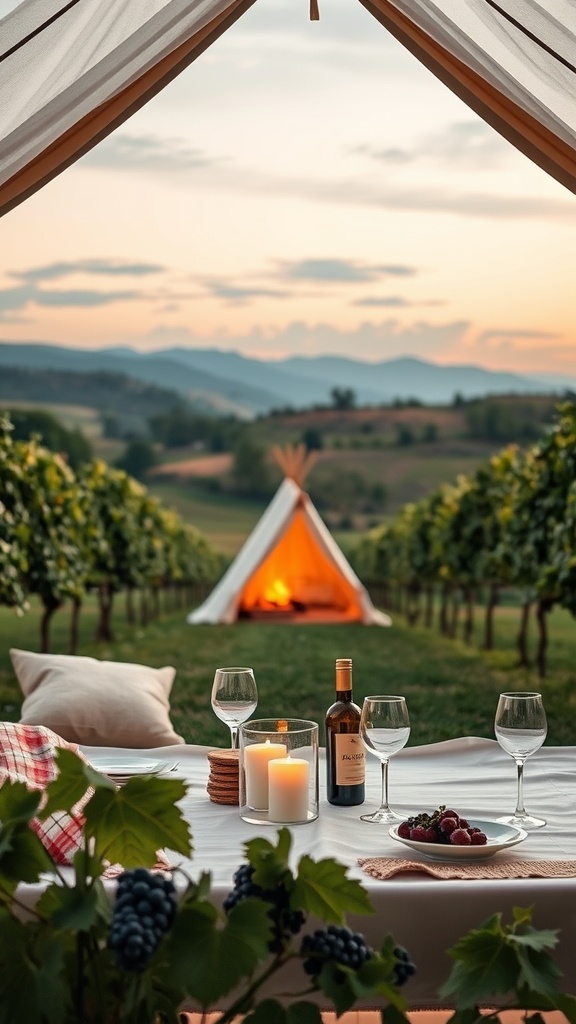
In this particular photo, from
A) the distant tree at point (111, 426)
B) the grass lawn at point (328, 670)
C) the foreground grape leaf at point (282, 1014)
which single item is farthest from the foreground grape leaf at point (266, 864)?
the distant tree at point (111, 426)

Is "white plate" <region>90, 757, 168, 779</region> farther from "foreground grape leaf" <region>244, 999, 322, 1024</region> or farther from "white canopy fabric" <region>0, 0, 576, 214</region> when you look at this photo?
"white canopy fabric" <region>0, 0, 576, 214</region>

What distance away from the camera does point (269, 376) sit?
63.8 metres

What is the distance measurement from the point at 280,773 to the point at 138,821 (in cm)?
96

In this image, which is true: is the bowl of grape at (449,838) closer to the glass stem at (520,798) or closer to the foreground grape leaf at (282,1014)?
the glass stem at (520,798)

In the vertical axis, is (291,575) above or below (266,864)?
below

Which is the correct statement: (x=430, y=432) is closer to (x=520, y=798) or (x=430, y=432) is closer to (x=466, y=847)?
(x=520, y=798)

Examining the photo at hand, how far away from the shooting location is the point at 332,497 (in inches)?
2208

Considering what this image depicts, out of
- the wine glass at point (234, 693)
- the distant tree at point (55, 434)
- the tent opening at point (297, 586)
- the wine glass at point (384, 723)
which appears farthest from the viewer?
the distant tree at point (55, 434)

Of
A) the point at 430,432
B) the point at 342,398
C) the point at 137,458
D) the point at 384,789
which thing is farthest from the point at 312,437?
the point at 384,789

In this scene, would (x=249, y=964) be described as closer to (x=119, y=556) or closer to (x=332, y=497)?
(x=119, y=556)

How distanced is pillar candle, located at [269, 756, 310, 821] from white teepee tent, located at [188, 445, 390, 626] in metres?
14.2

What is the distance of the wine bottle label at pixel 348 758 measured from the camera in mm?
2459

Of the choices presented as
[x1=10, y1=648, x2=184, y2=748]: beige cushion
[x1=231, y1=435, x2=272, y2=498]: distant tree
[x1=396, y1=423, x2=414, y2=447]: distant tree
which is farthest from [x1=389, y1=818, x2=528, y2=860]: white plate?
[x1=231, y1=435, x2=272, y2=498]: distant tree

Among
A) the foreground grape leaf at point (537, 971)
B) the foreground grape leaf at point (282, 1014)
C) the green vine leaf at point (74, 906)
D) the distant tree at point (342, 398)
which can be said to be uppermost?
the distant tree at point (342, 398)
